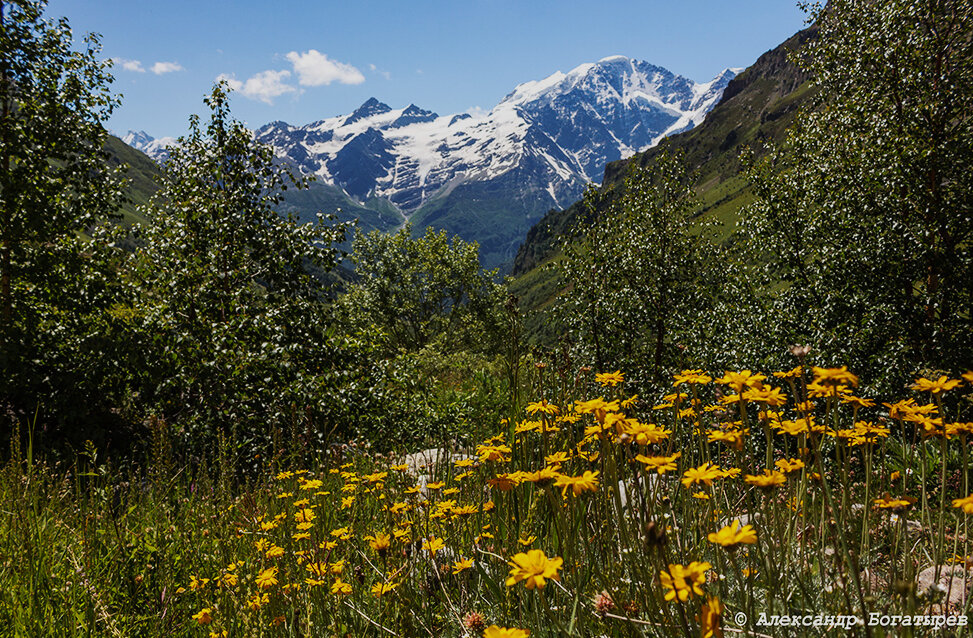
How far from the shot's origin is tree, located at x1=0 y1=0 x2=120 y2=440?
681cm

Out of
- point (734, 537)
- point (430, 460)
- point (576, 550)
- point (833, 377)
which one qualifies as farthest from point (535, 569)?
point (430, 460)

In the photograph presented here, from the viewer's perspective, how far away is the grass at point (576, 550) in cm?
165

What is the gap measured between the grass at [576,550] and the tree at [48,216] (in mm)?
3792

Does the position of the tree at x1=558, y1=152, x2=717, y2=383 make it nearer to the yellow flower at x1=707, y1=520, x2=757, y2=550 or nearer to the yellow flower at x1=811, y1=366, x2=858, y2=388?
the yellow flower at x1=811, y1=366, x2=858, y2=388

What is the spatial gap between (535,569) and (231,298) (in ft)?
23.8

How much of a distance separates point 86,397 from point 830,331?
34.1 feet

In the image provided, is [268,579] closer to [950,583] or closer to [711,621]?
[711,621]

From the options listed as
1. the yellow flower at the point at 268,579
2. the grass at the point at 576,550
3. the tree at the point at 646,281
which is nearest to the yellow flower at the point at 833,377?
the grass at the point at 576,550

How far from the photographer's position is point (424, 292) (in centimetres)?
3152

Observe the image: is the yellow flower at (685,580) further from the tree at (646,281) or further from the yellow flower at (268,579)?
the tree at (646,281)

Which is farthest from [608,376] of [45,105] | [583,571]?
[45,105]

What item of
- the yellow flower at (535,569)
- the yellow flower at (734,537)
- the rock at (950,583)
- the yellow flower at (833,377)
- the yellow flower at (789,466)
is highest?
the yellow flower at (833,377)

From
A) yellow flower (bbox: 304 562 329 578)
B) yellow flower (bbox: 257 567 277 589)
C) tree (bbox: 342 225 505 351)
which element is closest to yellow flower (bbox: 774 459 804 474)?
yellow flower (bbox: 304 562 329 578)

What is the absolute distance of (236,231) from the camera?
7730mm
